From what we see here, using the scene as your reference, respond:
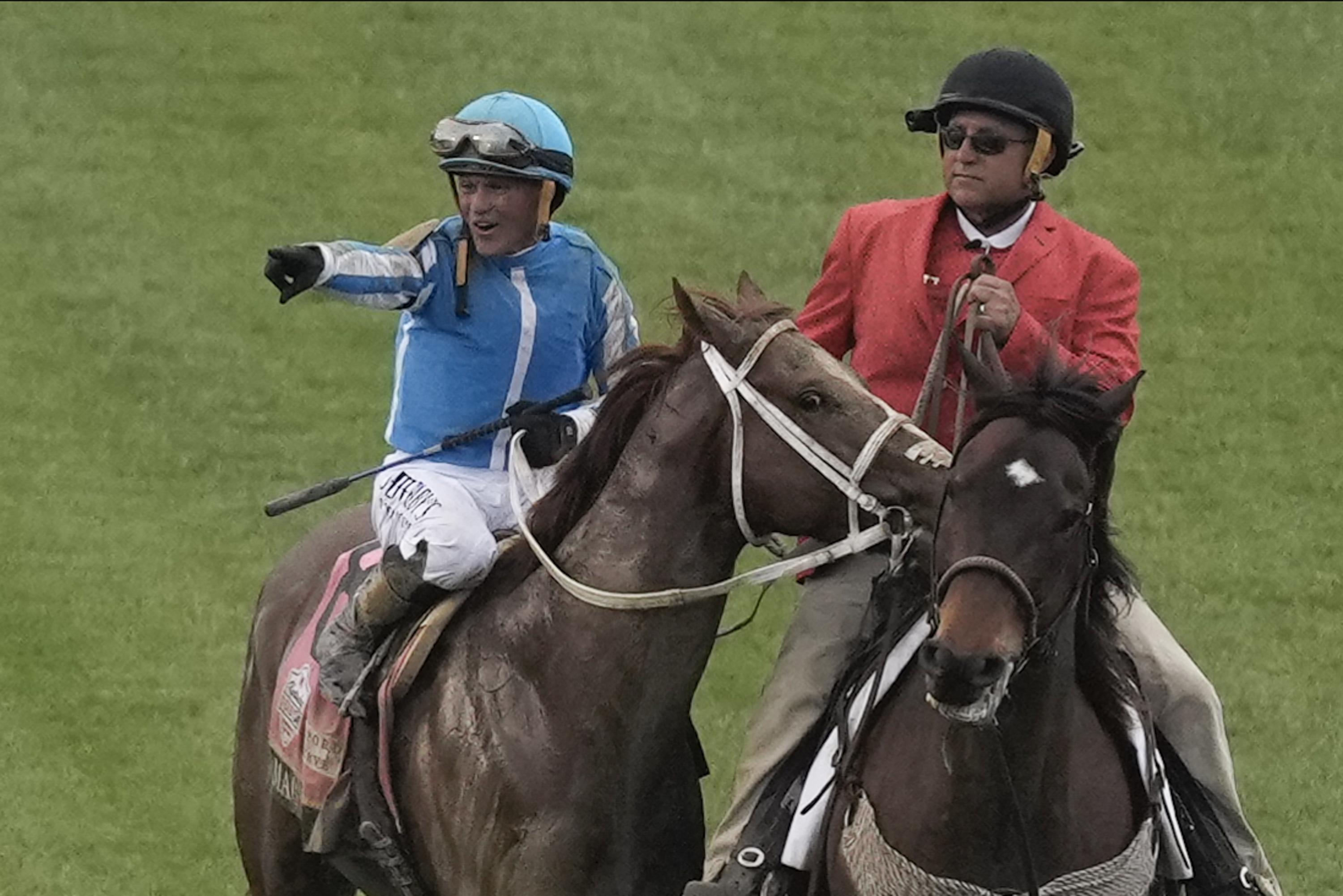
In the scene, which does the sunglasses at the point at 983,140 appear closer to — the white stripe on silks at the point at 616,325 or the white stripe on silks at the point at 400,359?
the white stripe on silks at the point at 616,325

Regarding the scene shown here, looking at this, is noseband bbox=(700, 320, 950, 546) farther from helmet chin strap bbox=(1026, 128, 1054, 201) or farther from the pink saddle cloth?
the pink saddle cloth

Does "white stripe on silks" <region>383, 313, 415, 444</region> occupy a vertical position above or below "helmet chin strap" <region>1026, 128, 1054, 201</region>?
below

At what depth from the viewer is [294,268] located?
684 centimetres

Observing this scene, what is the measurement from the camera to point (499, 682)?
700 cm

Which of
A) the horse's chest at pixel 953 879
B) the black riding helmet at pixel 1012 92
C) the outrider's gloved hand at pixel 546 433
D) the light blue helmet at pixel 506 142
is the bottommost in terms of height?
the horse's chest at pixel 953 879

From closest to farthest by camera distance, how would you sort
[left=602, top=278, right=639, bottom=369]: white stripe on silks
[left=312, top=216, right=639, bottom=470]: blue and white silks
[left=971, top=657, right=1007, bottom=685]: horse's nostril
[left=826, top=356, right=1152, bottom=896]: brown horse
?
1. [left=971, top=657, right=1007, bottom=685]: horse's nostril
2. [left=826, top=356, right=1152, bottom=896]: brown horse
3. [left=312, top=216, right=639, bottom=470]: blue and white silks
4. [left=602, top=278, right=639, bottom=369]: white stripe on silks

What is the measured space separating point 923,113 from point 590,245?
1.16 meters

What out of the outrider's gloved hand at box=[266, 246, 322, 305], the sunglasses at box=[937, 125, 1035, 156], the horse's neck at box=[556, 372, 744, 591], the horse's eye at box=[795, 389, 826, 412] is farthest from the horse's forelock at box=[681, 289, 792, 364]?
the outrider's gloved hand at box=[266, 246, 322, 305]

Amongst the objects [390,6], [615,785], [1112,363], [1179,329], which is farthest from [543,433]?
[390,6]

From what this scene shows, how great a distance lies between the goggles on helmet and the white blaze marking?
2193 mm

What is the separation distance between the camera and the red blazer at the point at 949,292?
22.5 feet

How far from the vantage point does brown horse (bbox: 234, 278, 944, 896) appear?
21.1 ft

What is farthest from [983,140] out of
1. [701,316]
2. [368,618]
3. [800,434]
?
[368,618]

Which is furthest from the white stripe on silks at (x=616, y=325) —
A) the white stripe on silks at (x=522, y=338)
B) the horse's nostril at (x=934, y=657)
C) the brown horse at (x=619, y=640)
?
the horse's nostril at (x=934, y=657)
